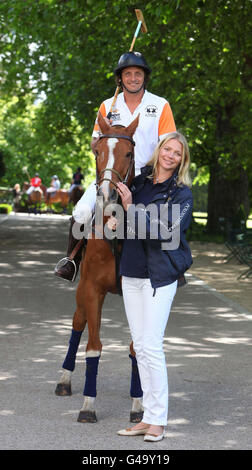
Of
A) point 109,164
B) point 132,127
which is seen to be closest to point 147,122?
point 132,127

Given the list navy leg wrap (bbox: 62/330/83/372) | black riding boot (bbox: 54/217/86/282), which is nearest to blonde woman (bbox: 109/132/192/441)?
black riding boot (bbox: 54/217/86/282)

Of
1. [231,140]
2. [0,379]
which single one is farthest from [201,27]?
[0,379]

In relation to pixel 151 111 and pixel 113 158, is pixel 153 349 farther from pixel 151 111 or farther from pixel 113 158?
pixel 151 111

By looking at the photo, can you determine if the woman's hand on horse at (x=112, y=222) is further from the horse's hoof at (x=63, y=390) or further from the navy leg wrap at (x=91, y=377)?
the horse's hoof at (x=63, y=390)

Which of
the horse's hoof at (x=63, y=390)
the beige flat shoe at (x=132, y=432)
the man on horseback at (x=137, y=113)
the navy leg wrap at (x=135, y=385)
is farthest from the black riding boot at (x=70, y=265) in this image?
the beige flat shoe at (x=132, y=432)

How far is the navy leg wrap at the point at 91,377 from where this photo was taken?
658 cm

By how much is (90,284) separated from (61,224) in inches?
1182

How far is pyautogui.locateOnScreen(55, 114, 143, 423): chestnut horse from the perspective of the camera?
601 cm

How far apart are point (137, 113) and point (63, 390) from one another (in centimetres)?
238

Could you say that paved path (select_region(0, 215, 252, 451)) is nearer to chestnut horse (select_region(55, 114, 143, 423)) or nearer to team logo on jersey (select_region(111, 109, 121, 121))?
chestnut horse (select_region(55, 114, 143, 423))

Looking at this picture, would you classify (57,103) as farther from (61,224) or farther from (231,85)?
(231,85)

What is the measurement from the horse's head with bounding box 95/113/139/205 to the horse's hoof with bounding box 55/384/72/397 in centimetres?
208

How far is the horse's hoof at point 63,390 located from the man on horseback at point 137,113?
1478 mm

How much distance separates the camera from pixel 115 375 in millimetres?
8000
